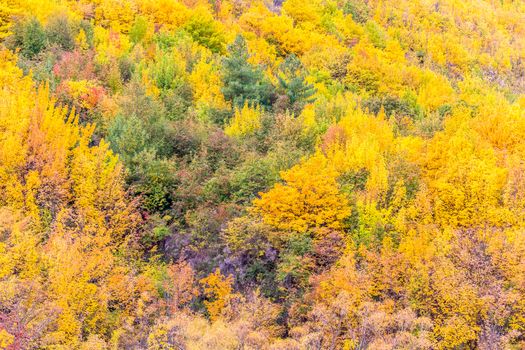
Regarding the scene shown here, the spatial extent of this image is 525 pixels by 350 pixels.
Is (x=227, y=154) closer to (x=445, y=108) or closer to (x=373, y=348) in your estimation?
Answer: (x=373, y=348)

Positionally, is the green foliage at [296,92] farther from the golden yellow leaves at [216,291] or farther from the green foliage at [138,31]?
the golden yellow leaves at [216,291]

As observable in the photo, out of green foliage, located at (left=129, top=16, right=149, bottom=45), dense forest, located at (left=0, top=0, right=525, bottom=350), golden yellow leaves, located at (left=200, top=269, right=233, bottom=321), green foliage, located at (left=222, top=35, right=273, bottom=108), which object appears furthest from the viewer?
green foliage, located at (left=129, top=16, right=149, bottom=45)

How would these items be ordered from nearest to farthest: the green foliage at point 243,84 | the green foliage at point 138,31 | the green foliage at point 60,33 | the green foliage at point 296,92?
the green foliage at point 243,84 < the green foliage at point 296,92 < the green foliage at point 60,33 < the green foliage at point 138,31

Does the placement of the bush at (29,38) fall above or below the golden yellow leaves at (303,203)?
below

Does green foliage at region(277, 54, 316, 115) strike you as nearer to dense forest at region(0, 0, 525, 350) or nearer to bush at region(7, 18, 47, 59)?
dense forest at region(0, 0, 525, 350)

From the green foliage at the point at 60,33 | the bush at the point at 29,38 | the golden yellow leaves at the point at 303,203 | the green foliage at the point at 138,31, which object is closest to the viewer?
the golden yellow leaves at the point at 303,203

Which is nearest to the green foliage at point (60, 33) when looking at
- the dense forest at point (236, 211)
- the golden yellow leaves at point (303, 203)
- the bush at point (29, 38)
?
the dense forest at point (236, 211)

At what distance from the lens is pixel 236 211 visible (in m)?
40.5

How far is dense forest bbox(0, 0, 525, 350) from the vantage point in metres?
30.8

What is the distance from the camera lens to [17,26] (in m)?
63.3

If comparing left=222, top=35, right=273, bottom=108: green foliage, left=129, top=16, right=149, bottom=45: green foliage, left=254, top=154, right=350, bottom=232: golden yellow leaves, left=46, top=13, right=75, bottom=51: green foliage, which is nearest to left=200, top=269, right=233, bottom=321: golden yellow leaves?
left=254, top=154, right=350, bottom=232: golden yellow leaves

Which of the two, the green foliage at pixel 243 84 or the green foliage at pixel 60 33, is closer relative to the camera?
the green foliage at pixel 243 84

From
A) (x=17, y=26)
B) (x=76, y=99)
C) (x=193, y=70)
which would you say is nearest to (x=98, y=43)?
(x=17, y=26)

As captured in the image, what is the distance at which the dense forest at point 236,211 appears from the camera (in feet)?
101
